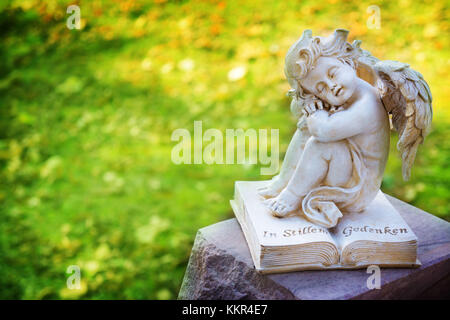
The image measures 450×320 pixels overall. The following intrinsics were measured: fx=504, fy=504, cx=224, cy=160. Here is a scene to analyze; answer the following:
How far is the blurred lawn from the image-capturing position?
3441mm

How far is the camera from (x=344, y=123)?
83.8 inches

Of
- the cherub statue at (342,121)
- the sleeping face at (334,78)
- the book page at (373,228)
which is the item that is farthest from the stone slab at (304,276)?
the sleeping face at (334,78)

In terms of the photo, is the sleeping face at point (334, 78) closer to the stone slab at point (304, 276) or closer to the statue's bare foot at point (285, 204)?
the statue's bare foot at point (285, 204)

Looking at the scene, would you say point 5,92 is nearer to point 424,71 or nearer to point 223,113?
point 223,113

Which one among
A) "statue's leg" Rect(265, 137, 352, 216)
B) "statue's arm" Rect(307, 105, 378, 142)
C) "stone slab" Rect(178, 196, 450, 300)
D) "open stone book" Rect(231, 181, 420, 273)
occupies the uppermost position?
"statue's arm" Rect(307, 105, 378, 142)

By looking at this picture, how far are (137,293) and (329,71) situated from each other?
1852mm

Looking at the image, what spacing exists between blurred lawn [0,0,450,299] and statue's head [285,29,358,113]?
1680 millimetres

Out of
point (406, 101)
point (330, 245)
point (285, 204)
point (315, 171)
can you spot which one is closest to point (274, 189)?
point (285, 204)

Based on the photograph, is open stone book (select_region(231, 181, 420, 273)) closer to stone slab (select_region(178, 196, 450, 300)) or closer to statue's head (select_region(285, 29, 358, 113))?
stone slab (select_region(178, 196, 450, 300))

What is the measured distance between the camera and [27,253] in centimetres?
340

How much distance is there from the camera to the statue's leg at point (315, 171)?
87.7 inches

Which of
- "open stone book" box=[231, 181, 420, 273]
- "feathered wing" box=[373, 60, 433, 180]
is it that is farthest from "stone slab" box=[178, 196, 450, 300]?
"feathered wing" box=[373, 60, 433, 180]

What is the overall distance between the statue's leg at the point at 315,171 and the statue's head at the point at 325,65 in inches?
8.0

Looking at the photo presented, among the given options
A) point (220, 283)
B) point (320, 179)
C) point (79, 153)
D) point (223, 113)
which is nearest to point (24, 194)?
point (79, 153)
